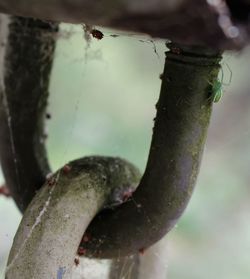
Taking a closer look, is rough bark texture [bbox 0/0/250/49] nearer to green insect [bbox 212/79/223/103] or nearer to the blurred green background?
green insect [bbox 212/79/223/103]

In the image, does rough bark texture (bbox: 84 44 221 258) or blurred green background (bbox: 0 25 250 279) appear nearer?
rough bark texture (bbox: 84 44 221 258)

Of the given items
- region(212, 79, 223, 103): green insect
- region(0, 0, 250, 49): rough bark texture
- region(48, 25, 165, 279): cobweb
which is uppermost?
region(48, 25, 165, 279): cobweb

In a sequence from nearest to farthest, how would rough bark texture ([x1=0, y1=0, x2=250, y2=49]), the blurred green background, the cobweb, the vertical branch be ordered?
rough bark texture ([x1=0, y1=0, x2=250, y2=49]) → the vertical branch → the cobweb → the blurred green background

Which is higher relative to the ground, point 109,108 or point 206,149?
point 109,108

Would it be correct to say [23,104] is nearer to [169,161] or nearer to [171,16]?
[169,161]

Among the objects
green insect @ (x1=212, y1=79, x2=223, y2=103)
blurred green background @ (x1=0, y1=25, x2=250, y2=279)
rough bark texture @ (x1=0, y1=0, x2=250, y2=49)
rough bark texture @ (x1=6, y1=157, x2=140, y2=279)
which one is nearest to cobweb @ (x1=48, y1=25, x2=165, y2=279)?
blurred green background @ (x1=0, y1=25, x2=250, y2=279)

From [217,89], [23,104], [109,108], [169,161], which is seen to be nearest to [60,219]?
[169,161]

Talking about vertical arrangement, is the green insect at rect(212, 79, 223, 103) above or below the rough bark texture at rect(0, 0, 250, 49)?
above
